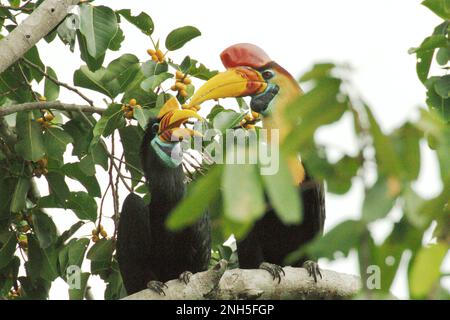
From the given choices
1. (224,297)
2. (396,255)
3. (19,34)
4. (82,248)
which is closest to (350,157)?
(396,255)

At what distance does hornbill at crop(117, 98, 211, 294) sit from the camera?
163 inches

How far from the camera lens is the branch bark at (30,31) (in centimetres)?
330

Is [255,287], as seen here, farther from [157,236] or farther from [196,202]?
[196,202]

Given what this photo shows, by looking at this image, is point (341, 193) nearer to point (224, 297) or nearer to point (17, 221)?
point (224, 297)

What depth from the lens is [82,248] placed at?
4098 millimetres

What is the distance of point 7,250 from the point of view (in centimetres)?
424

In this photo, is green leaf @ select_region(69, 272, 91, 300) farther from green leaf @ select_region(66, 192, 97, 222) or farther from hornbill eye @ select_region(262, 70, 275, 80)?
hornbill eye @ select_region(262, 70, 275, 80)

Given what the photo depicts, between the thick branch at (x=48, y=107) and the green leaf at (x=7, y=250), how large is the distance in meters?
0.75

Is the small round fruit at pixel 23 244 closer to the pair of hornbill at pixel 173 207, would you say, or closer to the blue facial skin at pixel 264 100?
the pair of hornbill at pixel 173 207

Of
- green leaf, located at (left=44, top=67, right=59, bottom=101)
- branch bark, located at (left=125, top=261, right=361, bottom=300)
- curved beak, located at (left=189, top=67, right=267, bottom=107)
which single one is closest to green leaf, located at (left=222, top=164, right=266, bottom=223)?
branch bark, located at (left=125, top=261, right=361, bottom=300)

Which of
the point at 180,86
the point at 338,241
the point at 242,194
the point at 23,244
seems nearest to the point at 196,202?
the point at 242,194

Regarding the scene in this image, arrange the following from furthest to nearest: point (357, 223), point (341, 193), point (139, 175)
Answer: point (139, 175) → point (341, 193) → point (357, 223)

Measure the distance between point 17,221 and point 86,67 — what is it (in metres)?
0.94

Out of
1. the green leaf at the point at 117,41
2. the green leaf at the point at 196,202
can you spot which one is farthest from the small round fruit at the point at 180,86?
the green leaf at the point at 196,202
